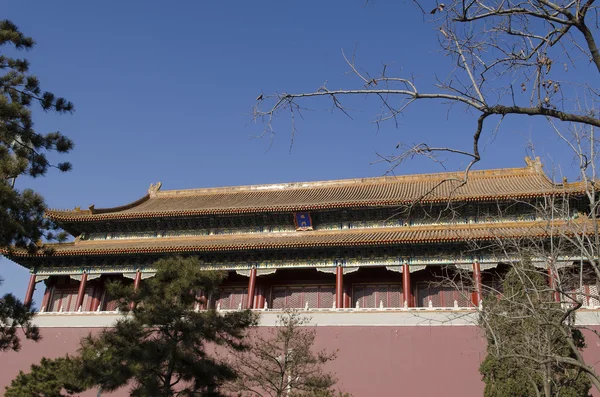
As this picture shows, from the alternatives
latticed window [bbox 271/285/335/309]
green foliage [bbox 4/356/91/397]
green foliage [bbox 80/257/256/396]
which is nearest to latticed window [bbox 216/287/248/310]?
latticed window [bbox 271/285/335/309]

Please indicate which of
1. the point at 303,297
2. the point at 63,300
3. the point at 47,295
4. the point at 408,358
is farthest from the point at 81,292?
the point at 408,358

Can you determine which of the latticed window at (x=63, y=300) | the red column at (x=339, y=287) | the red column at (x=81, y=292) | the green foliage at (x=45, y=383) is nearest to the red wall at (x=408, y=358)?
the red column at (x=339, y=287)

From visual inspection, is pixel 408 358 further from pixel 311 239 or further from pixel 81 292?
pixel 81 292

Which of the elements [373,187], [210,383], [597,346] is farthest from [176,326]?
[373,187]

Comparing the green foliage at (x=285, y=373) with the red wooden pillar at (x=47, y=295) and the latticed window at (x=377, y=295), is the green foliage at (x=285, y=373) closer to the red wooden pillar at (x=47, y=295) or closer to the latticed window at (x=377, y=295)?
the latticed window at (x=377, y=295)

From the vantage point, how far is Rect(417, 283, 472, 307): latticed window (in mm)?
16781

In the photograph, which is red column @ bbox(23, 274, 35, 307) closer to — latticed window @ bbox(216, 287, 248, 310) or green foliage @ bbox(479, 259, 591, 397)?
latticed window @ bbox(216, 287, 248, 310)

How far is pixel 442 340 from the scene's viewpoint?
14.6 meters

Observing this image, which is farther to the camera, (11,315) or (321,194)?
(321,194)

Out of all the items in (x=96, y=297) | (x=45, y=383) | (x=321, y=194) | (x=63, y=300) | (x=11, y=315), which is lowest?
(x=45, y=383)

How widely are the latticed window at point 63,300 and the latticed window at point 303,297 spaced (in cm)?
711

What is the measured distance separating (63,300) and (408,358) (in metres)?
12.3

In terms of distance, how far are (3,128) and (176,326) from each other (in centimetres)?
Answer: 453

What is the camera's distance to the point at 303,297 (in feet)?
60.0
